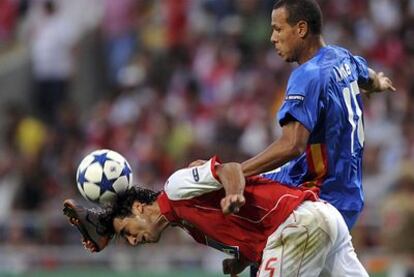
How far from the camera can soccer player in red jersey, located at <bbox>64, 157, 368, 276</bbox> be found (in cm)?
834

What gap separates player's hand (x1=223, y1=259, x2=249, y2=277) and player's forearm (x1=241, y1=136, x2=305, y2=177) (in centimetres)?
85

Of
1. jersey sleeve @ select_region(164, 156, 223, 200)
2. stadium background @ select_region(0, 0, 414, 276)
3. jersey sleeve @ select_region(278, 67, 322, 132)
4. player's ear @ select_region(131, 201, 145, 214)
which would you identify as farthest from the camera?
stadium background @ select_region(0, 0, 414, 276)

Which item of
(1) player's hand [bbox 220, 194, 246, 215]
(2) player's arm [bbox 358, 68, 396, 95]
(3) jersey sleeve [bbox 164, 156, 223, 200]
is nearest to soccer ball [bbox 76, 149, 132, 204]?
(3) jersey sleeve [bbox 164, 156, 223, 200]

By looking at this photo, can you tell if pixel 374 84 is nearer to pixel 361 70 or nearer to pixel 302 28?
pixel 361 70

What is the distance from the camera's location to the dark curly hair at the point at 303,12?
8.76m

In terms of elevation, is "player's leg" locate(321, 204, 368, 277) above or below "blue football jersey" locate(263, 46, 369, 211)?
below

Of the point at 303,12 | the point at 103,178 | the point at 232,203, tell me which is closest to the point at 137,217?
the point at 103,178

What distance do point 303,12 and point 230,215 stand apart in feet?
4.58

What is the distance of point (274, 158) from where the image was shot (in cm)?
830

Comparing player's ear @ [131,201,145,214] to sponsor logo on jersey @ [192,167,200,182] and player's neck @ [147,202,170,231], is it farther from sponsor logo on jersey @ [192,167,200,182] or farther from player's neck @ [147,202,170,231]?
sponsor logo on jersey @ [192,167,200,182]

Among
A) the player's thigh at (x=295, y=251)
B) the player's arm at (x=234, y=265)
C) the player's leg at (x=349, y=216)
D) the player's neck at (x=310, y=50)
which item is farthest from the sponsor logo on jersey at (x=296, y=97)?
the player's arm at (x=234, y=265)

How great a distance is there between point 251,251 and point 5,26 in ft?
43.1

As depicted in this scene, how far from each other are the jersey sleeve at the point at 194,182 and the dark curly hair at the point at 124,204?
0.89 ft

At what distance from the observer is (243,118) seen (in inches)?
678
